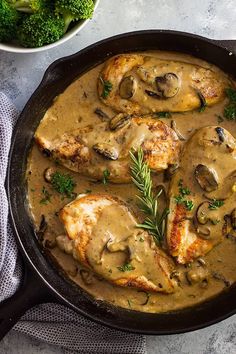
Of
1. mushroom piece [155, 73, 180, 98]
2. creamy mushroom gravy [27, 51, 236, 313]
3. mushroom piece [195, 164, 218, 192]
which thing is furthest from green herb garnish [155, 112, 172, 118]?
mushroom piece [195, 164, 218, 192]

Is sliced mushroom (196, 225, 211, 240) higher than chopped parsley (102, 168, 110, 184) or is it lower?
higher

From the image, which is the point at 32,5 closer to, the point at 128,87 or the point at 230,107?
the point at 128,87

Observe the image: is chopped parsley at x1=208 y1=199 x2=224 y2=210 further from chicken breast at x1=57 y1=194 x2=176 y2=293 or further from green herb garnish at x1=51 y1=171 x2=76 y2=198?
green herb garnish at x1=51 y1=171 x2=76 y2=198

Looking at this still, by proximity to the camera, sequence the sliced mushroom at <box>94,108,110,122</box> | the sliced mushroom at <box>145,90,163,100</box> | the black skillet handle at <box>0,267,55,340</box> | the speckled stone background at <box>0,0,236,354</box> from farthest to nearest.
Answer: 1. the speckled stone background at <box>0,0,236,354</box>
2. the sliced mushroom at <box>94,108,110,122</box>
3. the sliced mushroom at <box>145,90,163,100</box>
4. the black skillet handle at <box>0,267,55,340</box>

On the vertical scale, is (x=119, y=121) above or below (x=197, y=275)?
above

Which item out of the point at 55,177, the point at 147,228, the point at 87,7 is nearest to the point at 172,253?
the point at 147,228

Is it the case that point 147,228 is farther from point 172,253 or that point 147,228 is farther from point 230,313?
point 230,313

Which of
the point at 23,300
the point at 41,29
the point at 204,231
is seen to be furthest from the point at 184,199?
the point at 41,29

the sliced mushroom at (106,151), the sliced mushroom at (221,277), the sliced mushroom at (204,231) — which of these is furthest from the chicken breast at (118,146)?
the sliced mushroom at (221,277)
